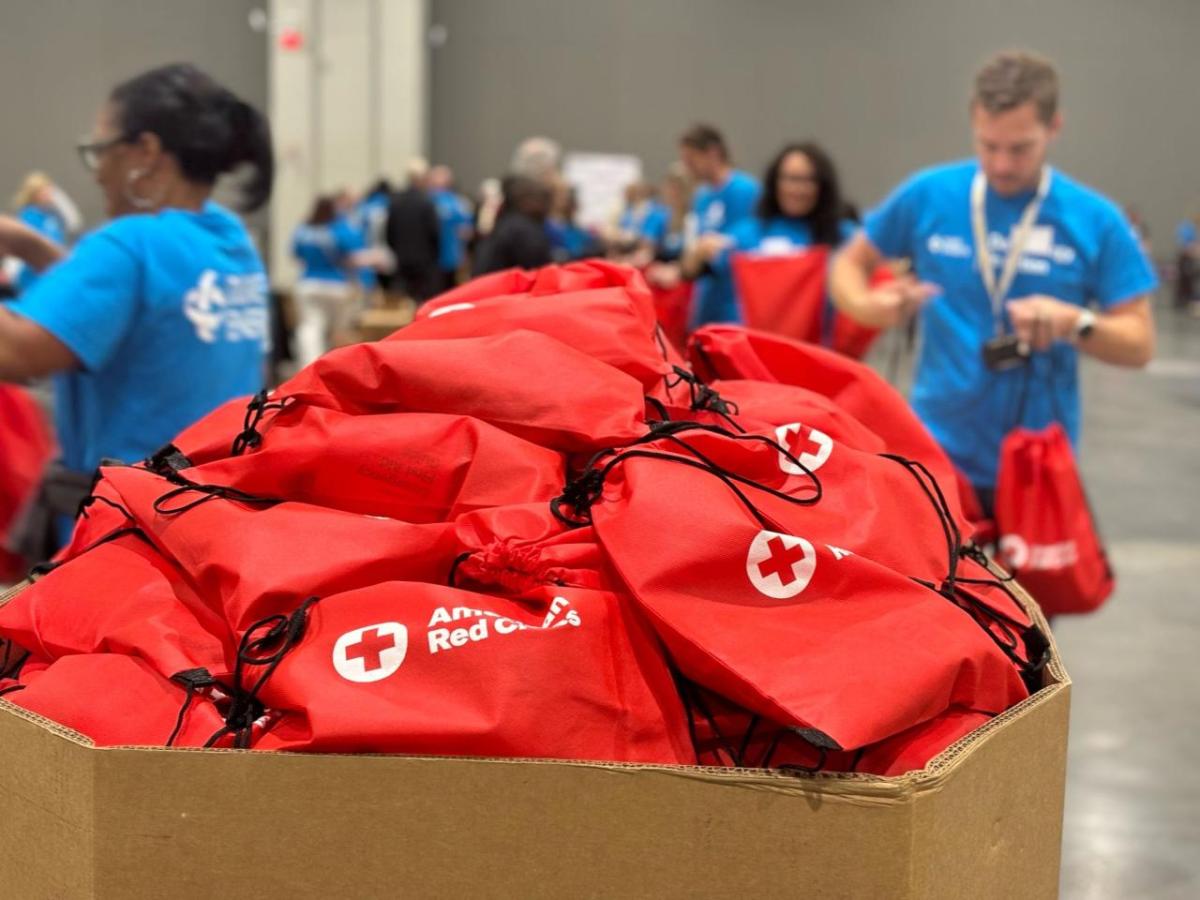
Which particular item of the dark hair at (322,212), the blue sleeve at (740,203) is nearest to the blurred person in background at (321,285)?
the dark hair at (322,212)

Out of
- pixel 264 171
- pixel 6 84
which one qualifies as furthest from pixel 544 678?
pixel 6 84

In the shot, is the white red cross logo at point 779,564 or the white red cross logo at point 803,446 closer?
the white red cross logo at point 779,564

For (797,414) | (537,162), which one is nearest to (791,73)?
(537,162)

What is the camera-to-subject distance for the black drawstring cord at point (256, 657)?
3.29 ft

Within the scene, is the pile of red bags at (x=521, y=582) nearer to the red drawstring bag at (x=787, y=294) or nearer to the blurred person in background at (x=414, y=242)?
the red drawstring bag at (x=787, y=294)

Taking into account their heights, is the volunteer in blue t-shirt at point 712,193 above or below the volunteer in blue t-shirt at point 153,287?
below

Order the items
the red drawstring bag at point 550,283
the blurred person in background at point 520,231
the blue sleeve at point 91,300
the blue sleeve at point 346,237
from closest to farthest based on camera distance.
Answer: the red drawstring bag at point 550,283
the blue sleeve at point 91,300
the blurred person in background at point 520,231
the blue sleeve at point 346,237

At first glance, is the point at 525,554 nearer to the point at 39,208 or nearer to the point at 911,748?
the point at 911,748

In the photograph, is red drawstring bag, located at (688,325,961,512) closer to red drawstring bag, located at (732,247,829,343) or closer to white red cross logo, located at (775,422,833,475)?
white red cross logo, located at (775,422,833,475)

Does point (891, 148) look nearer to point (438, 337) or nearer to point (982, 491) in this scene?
point (982, 491)

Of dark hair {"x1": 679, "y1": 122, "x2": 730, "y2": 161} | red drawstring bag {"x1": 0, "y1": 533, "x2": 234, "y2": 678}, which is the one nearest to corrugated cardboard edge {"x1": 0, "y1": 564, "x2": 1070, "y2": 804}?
red drawstring bag {"x1": 0, "y1": 533, "x2": 234, "y2": 678}

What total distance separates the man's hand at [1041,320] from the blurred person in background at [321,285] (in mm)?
9378

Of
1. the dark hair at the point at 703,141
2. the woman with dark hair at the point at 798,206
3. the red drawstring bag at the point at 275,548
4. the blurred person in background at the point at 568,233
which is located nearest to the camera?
the red drawstring bag at the point at 275,548

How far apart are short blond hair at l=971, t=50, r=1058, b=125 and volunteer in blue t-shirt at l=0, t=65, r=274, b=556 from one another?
1407mm
